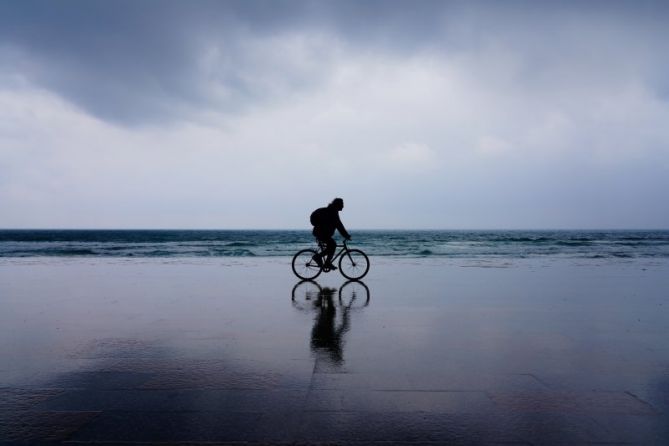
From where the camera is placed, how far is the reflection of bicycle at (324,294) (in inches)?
324

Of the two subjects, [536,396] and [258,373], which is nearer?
[536,396]

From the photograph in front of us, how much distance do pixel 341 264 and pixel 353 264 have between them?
0.34m

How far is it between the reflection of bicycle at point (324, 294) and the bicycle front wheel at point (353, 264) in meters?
0.43

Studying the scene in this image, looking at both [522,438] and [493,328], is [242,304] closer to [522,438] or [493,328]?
[493,328]

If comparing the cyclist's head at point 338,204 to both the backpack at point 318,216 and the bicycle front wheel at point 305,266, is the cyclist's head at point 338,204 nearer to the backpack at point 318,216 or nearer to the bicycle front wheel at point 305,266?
the backpack at point 318,216

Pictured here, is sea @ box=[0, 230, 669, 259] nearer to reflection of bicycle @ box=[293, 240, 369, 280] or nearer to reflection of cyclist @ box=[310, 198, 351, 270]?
reflection of bicycle @ box=[293, 240, 369, 280]

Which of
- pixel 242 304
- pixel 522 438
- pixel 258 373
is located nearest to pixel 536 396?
pixel 522 438

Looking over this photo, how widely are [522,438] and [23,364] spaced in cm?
465

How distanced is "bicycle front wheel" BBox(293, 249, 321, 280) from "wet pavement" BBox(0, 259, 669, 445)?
9.43 ft

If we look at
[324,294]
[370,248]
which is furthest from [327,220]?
[370,248]

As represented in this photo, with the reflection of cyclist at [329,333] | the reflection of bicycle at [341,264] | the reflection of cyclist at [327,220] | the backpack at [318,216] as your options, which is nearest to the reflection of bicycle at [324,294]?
the reflection of cyclist at [329,333]

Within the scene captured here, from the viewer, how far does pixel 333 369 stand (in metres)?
4.36

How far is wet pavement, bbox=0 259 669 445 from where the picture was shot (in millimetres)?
3041

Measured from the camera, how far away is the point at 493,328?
625 centimetres
